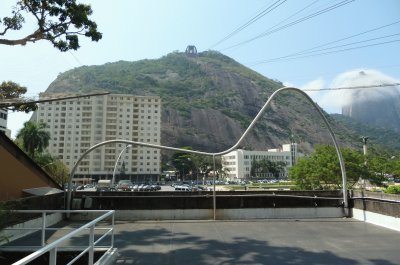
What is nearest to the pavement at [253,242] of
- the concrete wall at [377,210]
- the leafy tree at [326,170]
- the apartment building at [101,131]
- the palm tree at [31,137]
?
the concrete wall at [377,210]

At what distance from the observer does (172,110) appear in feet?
606

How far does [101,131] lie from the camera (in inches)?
4476

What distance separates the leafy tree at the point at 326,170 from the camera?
33938 mm

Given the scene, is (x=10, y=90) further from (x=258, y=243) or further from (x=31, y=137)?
(x=31, y=137)

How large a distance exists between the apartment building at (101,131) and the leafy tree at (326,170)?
76603mm

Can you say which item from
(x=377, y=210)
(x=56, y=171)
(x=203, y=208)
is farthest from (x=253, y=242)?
(x=56, y=171)

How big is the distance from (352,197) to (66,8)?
15.1m

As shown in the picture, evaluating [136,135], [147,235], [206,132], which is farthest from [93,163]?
[147,235]

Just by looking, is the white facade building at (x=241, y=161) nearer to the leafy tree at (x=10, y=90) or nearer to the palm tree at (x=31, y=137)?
the palm tree at (x=31, y=137)

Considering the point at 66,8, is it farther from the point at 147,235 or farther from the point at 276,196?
the point at 276,196

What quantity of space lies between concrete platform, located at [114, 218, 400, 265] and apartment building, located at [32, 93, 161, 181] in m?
95.9

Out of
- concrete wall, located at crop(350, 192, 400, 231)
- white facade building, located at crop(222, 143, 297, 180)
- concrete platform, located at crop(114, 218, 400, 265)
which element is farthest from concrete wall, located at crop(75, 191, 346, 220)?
white facade building, located at crop(222, 143, 297, 180)

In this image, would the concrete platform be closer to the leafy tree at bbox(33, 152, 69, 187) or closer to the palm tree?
the leafy tree at bbox(33, 152, 69, 187)

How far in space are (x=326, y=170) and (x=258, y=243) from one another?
25.8 metres
